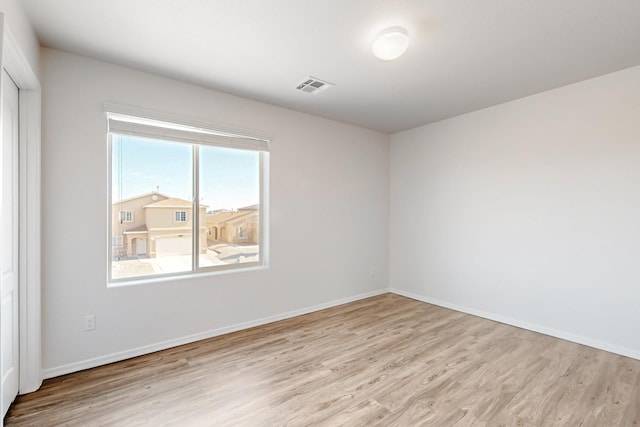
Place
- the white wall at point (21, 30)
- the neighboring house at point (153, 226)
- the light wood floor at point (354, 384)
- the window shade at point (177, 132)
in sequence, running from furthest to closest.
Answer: the neighboring house at point (153, 226) < the window shade at point (177, 132) < the light wood floor at point (354, 384) < the white wall at point (21, 30)

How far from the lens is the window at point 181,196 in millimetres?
2746

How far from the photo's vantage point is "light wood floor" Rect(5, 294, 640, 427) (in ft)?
6.31

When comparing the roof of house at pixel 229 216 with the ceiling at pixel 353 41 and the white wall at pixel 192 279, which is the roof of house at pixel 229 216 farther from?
the ceiling at pixel 353 41

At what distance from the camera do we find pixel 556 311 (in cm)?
315

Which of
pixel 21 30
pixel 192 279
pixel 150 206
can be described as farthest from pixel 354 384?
pixel 21 30

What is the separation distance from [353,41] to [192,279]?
2636mm

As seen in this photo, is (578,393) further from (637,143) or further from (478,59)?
(478,59)

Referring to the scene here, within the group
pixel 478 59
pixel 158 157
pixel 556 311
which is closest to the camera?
pixel 478 59

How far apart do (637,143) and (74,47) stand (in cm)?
489

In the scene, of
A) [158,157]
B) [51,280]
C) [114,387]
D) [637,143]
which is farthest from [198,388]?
[637,143]

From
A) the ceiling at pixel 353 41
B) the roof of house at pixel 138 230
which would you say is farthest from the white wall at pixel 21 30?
the roof of house at pixel 138 230

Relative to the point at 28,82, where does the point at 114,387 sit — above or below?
below

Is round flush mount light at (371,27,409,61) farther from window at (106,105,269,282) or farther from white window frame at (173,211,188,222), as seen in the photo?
white window frame at (173,211,188,222)

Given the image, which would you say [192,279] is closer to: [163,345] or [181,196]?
[163,345]
